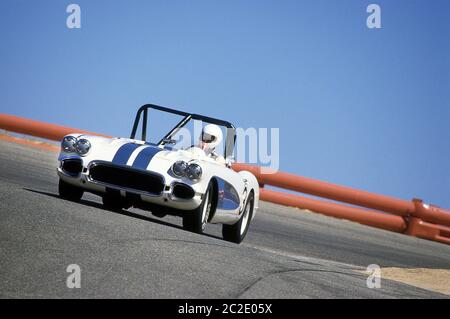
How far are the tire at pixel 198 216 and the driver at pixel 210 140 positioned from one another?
132 cm

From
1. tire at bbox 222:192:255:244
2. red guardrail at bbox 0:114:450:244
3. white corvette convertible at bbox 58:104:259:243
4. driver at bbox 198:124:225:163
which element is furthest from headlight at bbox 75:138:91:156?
red guardrail at bbox 0:114:450:244

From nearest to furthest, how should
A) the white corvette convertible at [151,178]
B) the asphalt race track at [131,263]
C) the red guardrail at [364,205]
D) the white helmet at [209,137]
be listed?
the asphalt race track at [131,263]
the white corvette convertible at [151,178]
the white helmet at [209,137]
the red guardrail at [364,205]

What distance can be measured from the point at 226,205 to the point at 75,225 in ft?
8.69

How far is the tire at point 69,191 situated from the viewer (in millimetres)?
9281

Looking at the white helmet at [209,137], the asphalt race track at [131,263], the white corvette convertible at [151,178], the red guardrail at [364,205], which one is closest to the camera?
the asphalt race track at [131,263]

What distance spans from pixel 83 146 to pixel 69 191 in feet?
2.14

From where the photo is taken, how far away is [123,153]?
878cm

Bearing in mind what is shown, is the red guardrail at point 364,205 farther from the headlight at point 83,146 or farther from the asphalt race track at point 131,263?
the headlight at point 83,146

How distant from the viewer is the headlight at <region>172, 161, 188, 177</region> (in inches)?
339

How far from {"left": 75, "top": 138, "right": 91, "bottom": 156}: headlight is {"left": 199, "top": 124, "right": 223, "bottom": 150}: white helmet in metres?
1.69

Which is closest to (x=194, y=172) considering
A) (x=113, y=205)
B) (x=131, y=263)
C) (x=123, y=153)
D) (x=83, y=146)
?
(x=123, y=153)

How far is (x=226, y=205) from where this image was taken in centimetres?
939

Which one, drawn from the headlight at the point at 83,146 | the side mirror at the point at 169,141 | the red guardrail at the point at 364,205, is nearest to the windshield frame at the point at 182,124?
the side mirror at the point at 169,141
